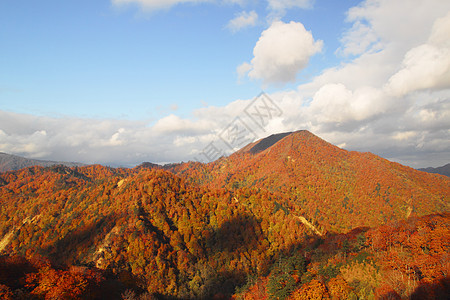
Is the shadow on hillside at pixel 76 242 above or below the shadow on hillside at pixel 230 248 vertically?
above

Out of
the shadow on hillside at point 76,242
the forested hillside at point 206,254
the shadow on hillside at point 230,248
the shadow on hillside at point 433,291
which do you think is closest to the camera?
the shadow on hillside at point 433,291

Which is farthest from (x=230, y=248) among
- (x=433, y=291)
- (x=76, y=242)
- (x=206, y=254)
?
(x=433, y=291)

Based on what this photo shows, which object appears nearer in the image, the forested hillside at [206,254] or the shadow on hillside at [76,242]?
the forested hillside at [206,254]

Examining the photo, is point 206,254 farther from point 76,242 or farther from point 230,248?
point 76,242

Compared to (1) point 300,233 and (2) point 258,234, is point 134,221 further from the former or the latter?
(1) point 300,233

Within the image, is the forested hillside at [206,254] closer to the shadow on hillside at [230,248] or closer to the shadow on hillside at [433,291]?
the shadow on hillside at [433,291]

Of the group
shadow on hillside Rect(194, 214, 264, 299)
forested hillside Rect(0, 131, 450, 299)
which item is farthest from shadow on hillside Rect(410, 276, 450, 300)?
shadow on hillside Rect(194, 214, 264, 299)

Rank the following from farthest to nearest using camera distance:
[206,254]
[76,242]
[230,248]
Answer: [230,248]
[76,242]
[206,254]

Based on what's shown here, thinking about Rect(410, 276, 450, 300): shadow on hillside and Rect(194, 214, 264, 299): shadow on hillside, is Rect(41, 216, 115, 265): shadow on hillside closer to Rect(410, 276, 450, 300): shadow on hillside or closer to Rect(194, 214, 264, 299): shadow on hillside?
Rect(194, 214, 264, 299): shadow on hillside

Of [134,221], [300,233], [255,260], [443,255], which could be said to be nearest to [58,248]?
[134,221]

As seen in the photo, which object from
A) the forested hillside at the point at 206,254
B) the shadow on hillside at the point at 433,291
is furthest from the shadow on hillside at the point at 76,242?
the shadow on hillside at the point at 433,291

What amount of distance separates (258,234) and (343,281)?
4589 inches

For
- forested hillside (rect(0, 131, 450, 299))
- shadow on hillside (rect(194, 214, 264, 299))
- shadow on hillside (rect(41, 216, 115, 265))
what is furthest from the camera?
shadow on hillside (rect(41, 216, 115, 265))

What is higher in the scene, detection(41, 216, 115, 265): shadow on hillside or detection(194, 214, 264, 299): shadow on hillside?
detection(41, 216, 115, 265): shadow on hillside
